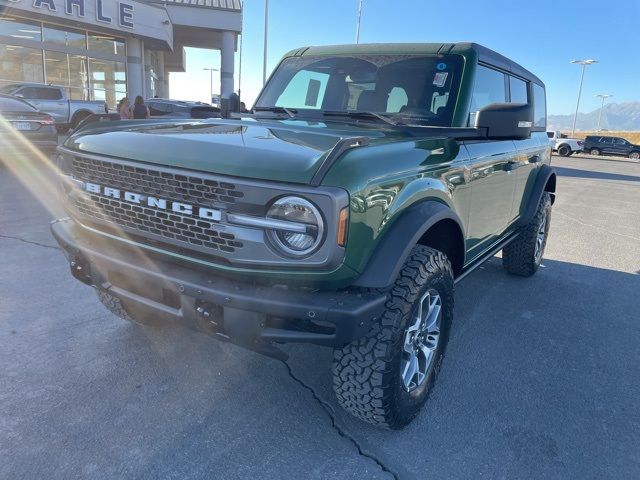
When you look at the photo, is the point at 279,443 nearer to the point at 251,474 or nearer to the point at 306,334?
A: the point at 251,474

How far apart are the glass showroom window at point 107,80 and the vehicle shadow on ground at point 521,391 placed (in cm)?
2148

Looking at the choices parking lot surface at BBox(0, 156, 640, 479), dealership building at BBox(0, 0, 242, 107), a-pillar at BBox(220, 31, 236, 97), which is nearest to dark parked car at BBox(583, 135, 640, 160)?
a-pillar at BBox(220, 31, 236, 97)

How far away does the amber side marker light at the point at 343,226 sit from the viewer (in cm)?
189

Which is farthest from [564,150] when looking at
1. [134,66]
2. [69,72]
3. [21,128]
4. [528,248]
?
[528,248]

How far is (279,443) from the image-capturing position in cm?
235

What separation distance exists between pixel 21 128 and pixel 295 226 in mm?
10925

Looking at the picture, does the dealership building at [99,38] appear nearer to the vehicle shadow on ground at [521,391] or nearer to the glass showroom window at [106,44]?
the glass showroom window at [106,44]

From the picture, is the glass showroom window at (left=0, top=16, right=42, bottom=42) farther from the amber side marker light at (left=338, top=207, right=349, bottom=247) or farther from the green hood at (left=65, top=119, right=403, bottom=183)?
the amber side marker light at (left=338, top=207, right=349, bottom=247)

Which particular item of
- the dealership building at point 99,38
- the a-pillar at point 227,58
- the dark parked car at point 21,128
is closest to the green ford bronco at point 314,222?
the dark parked car at point 21,128

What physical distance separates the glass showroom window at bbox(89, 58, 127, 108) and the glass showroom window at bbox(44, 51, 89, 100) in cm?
38

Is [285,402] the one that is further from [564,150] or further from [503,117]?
[564,150]

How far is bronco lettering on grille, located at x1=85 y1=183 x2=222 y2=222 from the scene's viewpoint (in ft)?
6.79

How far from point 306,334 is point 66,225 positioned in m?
1.64

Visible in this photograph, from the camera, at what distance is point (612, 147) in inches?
1387
